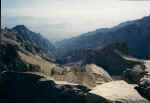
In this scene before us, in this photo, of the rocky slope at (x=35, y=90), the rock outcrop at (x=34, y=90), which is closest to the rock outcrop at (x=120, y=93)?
the rocky slope at (x=35, y=90)

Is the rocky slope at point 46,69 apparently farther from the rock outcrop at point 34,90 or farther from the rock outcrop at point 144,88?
the rock outcrop at point 144,88

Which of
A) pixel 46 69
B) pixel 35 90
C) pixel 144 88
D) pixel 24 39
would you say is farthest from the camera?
pixel 24 39

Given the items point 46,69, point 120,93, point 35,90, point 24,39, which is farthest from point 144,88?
point 24,39

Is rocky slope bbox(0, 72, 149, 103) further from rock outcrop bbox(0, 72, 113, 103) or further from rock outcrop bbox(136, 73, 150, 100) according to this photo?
rock outcrop bbox(136, 73, 150, 100)

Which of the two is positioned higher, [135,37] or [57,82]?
[135,37]

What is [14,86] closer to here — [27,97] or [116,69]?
[27,97]

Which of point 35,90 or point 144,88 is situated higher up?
point 144,88

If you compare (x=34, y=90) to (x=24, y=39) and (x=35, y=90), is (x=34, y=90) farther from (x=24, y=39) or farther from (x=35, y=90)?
(x=24, y=39)

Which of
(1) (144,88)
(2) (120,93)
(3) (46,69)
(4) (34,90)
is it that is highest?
(3) (46,69)

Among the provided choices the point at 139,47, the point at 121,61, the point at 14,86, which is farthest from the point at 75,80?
the point at 139,47

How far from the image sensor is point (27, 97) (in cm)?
2830

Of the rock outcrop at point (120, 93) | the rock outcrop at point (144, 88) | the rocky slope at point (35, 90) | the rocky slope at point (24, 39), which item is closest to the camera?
the rock outcrop at point (120, 93)

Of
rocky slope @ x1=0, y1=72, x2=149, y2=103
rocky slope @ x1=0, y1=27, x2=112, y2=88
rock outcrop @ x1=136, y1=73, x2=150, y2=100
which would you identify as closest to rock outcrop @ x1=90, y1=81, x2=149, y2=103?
rocky slope @ x1=0, y1=72, x2=149, y2=103

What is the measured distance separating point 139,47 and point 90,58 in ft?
155
